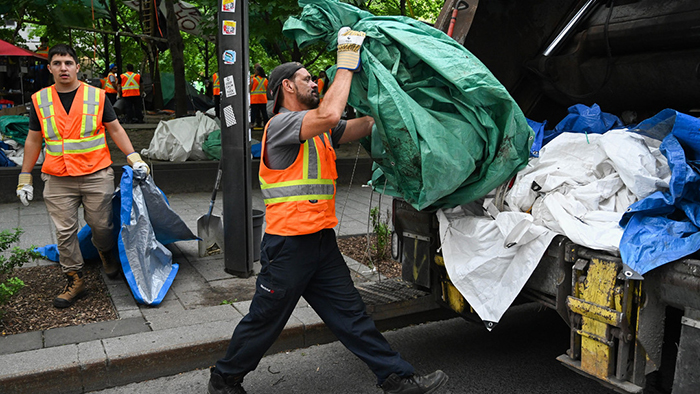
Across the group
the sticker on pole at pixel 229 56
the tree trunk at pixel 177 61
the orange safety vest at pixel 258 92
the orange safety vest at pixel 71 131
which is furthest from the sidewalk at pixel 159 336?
the orange safety vest at pixel 258 92

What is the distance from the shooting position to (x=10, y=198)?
25.6 ft

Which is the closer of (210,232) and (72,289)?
(72,289)

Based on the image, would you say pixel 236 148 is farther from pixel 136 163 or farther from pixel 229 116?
pixel 136 163

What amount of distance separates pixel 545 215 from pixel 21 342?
2.98 metres

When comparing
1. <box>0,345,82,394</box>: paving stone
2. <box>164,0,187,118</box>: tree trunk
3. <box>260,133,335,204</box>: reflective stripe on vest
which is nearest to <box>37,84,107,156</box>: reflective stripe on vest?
<box>0,345,82,394</box>: paving stone

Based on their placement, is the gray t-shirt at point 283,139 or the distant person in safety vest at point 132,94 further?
the distant person in safety vest at point 132,94

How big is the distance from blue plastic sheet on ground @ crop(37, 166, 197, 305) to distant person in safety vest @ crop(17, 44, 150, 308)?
201 millimetres

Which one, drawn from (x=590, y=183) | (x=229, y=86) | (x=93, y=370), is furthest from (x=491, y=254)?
(x=229, y=86)

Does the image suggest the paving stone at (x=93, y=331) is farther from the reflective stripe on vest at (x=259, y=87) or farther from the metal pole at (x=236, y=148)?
the reflective stripe on vest at (x=259, y=87)

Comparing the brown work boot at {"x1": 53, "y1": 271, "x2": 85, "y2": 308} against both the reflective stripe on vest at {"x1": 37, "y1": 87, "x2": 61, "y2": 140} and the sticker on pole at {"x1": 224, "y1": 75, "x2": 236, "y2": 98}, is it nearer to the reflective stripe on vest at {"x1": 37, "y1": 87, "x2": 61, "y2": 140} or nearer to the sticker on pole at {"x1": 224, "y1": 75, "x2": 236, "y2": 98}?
the reflective stripe on vest at {"x1": 37, "y1": 87, "x2": 61, "y2": 140}

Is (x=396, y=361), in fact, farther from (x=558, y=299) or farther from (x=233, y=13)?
(x=233, y=13)

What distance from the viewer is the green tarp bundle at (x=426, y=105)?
2699 millimetres

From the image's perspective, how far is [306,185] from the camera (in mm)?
2857

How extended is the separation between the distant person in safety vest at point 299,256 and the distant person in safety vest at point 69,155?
1.85 meters
